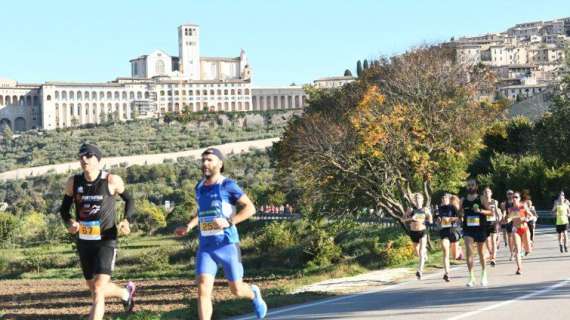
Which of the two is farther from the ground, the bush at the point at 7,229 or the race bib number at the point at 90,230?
the race bib number at the point at 90,230

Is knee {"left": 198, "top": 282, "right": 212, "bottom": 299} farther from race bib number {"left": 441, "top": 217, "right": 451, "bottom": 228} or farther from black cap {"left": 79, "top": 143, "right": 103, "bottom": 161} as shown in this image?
race bib number {"left": 441, "top": 217, "right": 451, "bottom": 228}

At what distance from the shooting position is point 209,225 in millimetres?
9680

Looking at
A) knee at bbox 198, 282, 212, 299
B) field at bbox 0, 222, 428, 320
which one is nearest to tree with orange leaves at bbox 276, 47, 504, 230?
field at bbox 0, 222, 428, 320

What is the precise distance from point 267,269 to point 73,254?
16.0 meters

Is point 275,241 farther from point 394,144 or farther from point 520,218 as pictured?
point 520,218

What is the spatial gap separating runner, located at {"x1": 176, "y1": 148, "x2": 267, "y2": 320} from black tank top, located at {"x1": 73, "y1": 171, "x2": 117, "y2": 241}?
0.78m

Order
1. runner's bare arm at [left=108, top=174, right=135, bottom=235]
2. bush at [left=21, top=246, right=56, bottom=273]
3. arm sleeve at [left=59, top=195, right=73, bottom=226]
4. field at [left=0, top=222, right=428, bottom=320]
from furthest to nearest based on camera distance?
bush at [left=21, top=246, right=56, bottom=273] < field at [left=0, top=222, right=428, bottom=320] < arm sleeve at [left=59, top=195, right=73, bottom=226] < runner's bare arm at [left=108, top=174, right=135, bottom=235]

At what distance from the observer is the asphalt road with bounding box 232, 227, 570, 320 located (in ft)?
38.6

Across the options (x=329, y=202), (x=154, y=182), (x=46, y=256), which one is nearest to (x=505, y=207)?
(x=329, y=202)

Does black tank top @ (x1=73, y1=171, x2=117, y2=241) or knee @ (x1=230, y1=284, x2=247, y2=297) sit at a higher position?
black tank top @ (x1=73, y1=171, x2=117, y2=241)

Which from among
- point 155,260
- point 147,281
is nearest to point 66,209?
point 147,281

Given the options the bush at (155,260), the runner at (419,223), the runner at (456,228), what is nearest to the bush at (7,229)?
the bush at (155,260)

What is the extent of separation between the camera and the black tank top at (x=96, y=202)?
33.3ft

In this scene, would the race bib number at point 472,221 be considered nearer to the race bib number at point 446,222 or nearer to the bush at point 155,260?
the race bib number at point 446,222
